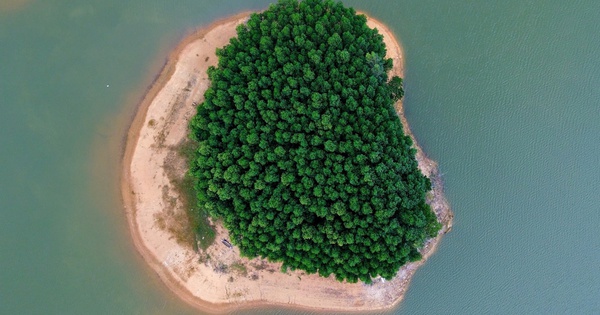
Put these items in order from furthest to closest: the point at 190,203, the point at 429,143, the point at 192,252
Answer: the point at 429,143 < the point at 192,252 < the point at 190,203

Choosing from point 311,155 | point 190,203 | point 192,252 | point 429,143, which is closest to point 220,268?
point 192,252

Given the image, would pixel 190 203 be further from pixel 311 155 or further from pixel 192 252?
pixel 311 155

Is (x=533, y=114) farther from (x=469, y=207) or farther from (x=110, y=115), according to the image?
(x=110, y=115)

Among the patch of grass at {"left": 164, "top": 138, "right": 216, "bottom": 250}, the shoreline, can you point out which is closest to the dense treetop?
the patch of grass at {"left": 164, "top": 138, "right": 216, "bottom": 250}

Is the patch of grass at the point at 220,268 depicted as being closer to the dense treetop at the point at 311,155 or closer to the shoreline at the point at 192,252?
the shoreline at the point at 192,252

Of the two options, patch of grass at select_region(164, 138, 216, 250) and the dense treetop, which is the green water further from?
the dense treetop

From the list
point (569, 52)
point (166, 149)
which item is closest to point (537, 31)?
point (569, 52)

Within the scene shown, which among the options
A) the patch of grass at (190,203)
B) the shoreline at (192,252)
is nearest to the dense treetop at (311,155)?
the patch of grass at (190,203)
